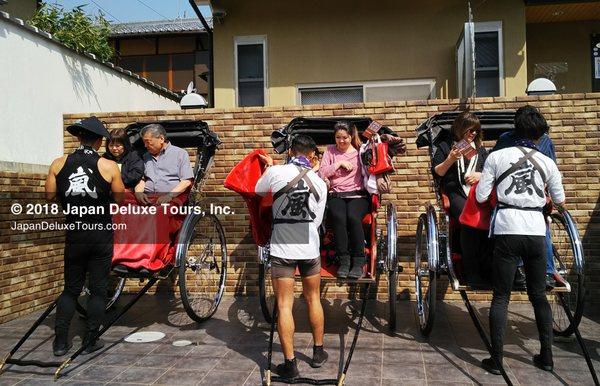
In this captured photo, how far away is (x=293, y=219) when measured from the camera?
3.30 meters

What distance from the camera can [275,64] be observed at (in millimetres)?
7410

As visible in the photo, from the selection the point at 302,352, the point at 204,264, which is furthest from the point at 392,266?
the point at 204,264

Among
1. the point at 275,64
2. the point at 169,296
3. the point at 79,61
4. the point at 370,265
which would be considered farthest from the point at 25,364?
the point at 275,64

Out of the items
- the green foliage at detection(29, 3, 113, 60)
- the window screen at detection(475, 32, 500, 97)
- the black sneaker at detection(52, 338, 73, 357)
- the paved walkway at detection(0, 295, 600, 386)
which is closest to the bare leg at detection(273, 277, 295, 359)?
the paved walkway at detection(0, 295, 600, 386)

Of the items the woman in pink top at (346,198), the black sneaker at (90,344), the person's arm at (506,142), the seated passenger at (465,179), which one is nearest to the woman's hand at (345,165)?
the woman in pink top at (346,198)

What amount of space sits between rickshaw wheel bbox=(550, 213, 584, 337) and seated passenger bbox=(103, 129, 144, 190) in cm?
380

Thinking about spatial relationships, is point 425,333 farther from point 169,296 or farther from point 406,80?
point 406,80

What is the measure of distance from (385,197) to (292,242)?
2329mm

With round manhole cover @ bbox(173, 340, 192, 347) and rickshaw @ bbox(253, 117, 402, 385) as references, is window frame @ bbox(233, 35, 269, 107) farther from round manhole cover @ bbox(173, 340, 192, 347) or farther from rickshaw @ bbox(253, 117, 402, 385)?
round manhole cover @ bbox(173, 340, 192, 347)

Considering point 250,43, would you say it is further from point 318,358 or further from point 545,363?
point 545,363

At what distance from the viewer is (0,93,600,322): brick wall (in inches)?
193

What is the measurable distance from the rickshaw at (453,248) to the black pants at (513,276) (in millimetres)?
169

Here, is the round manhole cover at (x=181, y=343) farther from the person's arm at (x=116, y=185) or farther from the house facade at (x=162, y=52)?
the house facade at (x=162, y=52)

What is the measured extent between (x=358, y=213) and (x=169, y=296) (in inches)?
108
